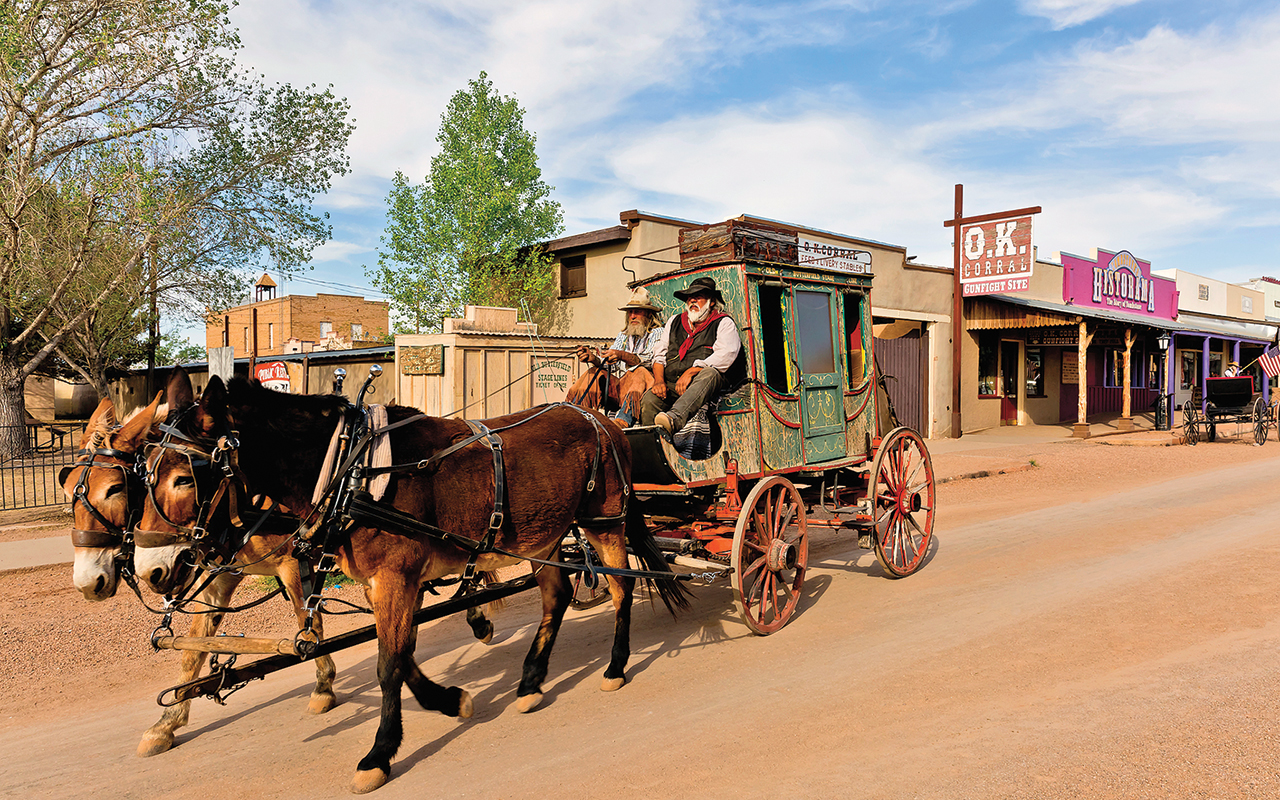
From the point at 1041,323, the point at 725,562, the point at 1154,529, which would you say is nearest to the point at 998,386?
the point at 1041,323

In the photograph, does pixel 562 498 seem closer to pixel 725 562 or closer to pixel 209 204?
pixel 725 562

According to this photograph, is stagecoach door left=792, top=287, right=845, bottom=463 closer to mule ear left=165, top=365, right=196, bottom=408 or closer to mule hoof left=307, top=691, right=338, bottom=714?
mule hoof left=307, top=691, right=338, bottom=714

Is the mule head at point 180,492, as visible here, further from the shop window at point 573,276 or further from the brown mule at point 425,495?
the shop window at point 573,276

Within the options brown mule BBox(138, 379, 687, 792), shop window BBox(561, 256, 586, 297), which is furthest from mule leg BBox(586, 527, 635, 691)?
shop window BBox(561, 256, 586, 297)

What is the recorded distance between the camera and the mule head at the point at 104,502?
10.9 feet

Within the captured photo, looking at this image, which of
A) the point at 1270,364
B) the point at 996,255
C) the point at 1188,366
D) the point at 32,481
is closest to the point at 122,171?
the point at 32,481

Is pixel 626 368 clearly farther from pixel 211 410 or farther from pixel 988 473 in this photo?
pixel 988 473

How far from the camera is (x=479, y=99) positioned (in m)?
20.5

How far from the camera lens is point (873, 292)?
20156mm

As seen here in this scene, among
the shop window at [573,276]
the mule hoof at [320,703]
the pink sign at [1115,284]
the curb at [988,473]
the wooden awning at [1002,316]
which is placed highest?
the pink sign at [1115,284]

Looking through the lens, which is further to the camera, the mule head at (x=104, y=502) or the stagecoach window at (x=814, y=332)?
the stagecoach window at (x=814, y=332)

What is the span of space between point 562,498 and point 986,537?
605 cm

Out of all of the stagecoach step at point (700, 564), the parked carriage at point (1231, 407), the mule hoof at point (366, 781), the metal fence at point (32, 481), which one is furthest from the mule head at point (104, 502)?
the parked carriage at point (1231, 407)

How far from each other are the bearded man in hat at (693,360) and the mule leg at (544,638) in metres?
1.21
